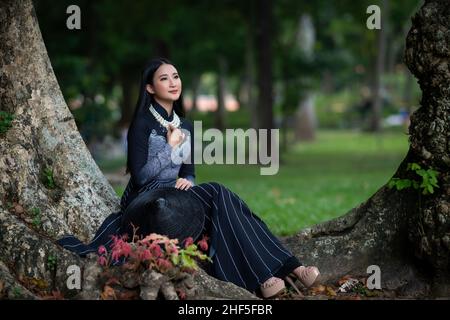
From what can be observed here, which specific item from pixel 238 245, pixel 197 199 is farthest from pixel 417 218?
pixel 197 199

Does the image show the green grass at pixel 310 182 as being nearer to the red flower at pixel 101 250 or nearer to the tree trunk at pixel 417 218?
the tree trunk at pixel 417 218

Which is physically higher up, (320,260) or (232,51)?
(232,51)

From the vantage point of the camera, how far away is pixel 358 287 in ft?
20.7

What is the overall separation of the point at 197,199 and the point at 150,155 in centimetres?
50

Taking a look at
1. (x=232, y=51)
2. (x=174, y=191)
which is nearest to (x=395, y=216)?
Result: (x=174, y=191)

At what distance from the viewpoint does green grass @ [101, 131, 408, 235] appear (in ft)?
37.1

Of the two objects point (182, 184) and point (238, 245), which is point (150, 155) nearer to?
point (182, 184)

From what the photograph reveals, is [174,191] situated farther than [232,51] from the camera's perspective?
No

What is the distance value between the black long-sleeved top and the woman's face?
0.41 ft

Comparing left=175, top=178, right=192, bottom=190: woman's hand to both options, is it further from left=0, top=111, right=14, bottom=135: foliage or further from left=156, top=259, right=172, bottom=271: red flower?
left=0, top=111, right=14, bottom=135: foliage

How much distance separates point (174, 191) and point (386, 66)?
48.3 m

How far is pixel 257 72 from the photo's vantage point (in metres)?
26.2
